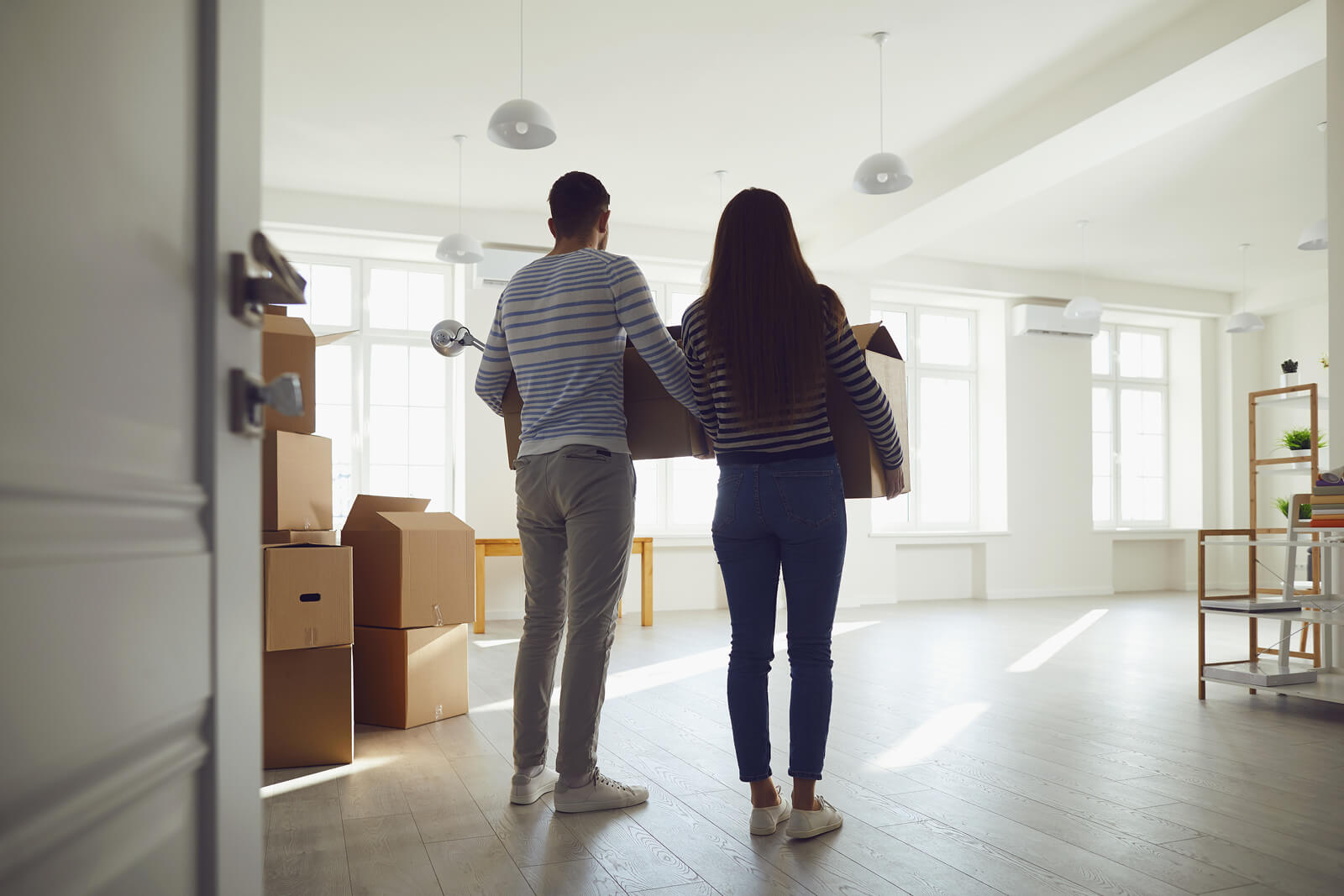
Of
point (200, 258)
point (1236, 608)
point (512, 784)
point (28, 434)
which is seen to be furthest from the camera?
point (1236, 608)

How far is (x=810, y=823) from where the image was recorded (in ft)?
6.07

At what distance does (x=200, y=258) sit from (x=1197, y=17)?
429 cm

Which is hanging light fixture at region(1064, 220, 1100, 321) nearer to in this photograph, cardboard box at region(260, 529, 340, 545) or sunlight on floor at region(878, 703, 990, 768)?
sunlight on floor at region(878, 703, 990, 768)

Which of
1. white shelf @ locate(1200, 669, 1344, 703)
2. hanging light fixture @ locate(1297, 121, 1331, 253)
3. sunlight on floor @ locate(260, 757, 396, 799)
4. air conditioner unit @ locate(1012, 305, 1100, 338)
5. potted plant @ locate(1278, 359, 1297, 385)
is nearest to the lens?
sunlight on floor @ locate(260, 757, 396, 799)

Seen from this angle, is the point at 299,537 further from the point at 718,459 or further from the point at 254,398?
the point at 254,398

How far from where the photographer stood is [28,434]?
18.0 inches

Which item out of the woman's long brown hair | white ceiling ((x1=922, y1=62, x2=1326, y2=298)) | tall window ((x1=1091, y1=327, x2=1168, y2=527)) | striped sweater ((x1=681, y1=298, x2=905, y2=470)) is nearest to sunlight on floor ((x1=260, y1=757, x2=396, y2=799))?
striped sweater ((x1=681, y1=298, x2=905, y2=470))

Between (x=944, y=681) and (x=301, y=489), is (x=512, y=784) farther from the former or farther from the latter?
(x=944, y=681)

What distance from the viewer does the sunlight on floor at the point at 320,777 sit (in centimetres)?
221

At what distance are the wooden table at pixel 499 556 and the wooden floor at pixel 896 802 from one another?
205 centimetres

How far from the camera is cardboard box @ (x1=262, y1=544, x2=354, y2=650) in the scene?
236cm

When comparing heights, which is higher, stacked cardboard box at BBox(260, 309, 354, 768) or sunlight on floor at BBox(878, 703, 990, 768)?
stacked cardboard box at BBox(260, 309, 354, 768)

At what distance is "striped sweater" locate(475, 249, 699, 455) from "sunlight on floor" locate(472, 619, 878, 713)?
1551mm

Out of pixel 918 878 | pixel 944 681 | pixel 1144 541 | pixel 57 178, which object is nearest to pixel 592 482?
pixel 918 878
